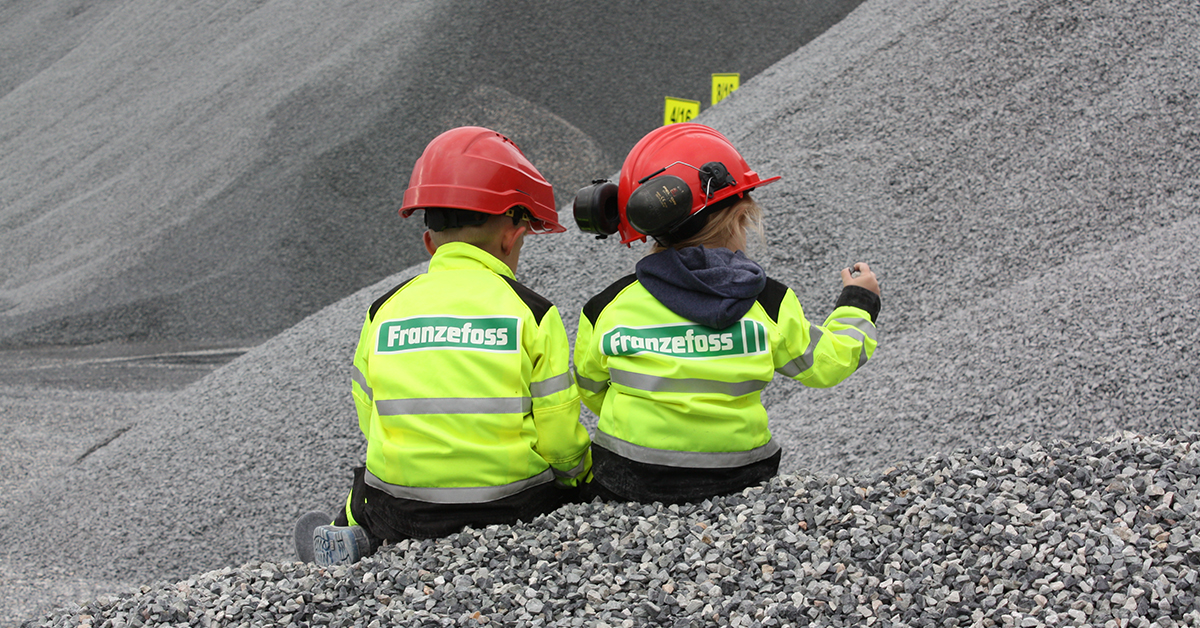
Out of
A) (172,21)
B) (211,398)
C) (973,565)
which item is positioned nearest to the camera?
(973,565)

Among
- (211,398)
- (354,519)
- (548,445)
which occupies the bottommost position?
(211,398)

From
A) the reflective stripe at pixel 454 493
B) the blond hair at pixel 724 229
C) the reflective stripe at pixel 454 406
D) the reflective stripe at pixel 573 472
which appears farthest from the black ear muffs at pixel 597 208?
the reflective stripe at pixel 454 493

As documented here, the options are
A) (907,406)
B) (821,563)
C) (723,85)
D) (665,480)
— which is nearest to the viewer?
(821,563)

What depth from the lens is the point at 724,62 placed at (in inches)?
403

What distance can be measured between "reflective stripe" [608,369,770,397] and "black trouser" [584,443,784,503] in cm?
21

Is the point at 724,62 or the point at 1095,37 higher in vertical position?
the point at 1095,37

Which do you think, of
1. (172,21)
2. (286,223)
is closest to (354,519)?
(286,223)

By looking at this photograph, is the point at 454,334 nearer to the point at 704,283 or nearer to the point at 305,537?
the point at 704,283

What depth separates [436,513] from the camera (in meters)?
2.22

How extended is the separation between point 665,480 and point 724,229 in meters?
0.72

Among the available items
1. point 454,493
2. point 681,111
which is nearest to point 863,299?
point 454,493

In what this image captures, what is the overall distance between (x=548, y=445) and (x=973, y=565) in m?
1.08

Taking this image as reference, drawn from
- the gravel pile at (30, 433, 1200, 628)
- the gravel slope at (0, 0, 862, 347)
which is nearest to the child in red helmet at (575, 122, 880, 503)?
the gravel pile at (30, 433, 1200, 628)

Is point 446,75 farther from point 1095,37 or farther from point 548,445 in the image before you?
point 548,445
